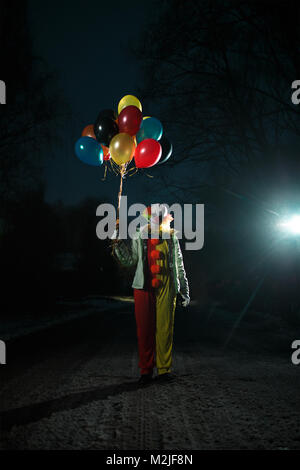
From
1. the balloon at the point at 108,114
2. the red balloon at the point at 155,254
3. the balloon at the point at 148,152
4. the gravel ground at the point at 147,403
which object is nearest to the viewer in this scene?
the gravel ground at the point at 147,403

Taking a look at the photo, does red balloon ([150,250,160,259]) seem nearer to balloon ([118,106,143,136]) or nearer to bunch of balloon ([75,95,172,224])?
bunch of balloon ([75,95,172,224])

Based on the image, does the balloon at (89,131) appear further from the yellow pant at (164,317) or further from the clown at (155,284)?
the yellow pant at (164,317)

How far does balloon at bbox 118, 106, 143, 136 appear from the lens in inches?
212

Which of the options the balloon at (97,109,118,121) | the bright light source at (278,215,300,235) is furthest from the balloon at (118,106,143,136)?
the bright light source at (278,215,300,235)

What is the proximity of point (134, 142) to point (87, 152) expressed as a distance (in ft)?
2.47

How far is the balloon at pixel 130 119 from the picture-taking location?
5383mm

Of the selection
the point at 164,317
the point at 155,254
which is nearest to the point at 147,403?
the point at 164,317

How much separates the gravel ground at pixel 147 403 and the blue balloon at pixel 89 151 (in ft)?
10.3

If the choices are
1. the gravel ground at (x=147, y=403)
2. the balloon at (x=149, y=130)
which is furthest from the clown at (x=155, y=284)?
the balloon at (x=149, y=130)

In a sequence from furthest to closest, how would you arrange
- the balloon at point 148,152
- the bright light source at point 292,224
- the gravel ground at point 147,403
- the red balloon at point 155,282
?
the bright light source at point 292,224 < the balloon at point 148,152 < the red balloon at point 155,282 < the gravel ground at point 147,403

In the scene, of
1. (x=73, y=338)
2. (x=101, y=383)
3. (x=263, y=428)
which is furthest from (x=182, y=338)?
(x=263, y=428)

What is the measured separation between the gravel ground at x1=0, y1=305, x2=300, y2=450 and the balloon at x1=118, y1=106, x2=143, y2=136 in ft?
11.7

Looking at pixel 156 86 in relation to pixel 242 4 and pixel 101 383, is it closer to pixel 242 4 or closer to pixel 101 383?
pixel 242 4

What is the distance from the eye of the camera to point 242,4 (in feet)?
30.5
